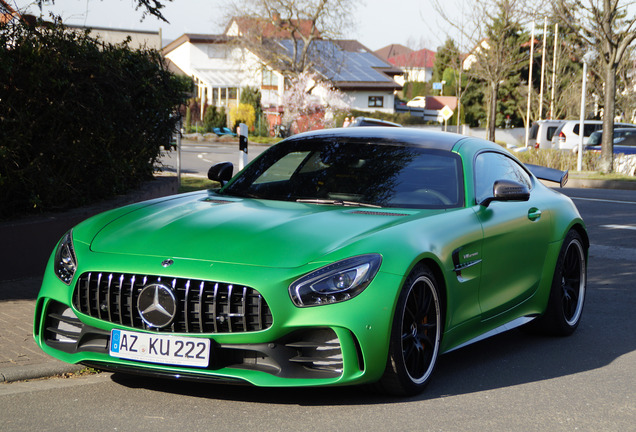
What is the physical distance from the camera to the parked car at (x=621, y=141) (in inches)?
1237

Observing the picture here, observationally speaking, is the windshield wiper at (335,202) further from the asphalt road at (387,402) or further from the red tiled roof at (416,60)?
the red tiled roof at (416,60)

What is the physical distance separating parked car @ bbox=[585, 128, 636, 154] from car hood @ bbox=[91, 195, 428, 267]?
1089 inches

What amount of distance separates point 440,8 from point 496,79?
15.5ft

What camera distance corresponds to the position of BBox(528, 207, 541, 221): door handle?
6426mm

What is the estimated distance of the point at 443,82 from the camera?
102750 mm

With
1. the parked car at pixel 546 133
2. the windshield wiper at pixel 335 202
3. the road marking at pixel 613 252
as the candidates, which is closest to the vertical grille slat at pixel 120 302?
the windshield wiper at pixel 335 202

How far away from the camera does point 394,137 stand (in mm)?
6340

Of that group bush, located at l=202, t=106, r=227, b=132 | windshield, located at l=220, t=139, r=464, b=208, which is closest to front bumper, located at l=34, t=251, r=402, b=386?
windshield, located at l=220, t=139, r=464, b=208

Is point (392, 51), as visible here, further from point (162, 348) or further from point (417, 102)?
point (162, 348)

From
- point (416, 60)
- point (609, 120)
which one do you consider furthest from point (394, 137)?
point (416, 60)

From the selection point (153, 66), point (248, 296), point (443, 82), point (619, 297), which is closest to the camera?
point (248, 296)

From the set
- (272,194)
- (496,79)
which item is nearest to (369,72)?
(496,79)

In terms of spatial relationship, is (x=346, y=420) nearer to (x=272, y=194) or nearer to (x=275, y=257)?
(x=275, y=257)

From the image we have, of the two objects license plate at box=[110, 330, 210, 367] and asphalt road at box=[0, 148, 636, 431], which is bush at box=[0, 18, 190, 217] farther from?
license plate at box=[110, 330, 210, 367]
